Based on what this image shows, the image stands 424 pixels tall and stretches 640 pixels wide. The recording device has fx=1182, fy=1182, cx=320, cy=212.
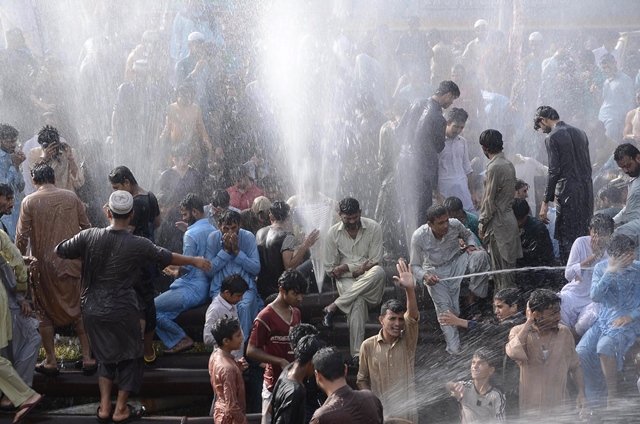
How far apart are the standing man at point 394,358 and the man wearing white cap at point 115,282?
1605mm

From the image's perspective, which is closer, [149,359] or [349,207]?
[149,359]

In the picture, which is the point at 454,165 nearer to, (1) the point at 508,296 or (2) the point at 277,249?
(2) the point at 277,249

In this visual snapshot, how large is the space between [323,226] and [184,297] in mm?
2020

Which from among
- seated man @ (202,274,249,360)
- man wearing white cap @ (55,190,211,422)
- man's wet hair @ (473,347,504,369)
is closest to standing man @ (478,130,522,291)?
man's wet hair @ (473,347,504,369)

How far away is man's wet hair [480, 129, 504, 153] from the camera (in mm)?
12055

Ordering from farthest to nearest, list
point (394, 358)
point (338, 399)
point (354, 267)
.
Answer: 1. point (354, 267)
2. point (394, 358)
3. point (338, 399)

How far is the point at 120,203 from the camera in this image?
9.88 metres

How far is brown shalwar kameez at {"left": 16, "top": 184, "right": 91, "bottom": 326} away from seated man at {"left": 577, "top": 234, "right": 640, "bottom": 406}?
4725 mm

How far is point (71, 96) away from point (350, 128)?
4366 millimetres

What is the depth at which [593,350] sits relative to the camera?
1017cm

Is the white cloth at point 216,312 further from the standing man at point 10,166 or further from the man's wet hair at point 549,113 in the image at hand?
the man's wet hair at point 549,113

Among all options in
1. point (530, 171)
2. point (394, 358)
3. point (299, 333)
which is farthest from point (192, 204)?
point (530, 171)

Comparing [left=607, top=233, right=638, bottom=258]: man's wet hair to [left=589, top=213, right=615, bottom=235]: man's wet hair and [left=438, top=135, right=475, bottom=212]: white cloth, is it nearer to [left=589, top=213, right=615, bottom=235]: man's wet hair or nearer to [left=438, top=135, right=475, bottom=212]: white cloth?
[left=589, top=213, right=615, bottom=235]: man's wet hair

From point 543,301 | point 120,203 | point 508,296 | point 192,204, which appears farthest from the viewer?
point 192,204
